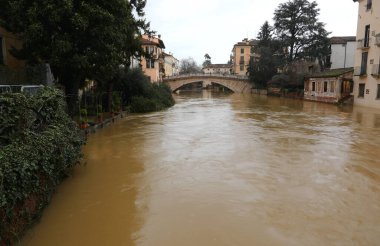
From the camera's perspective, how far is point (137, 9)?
20469mm

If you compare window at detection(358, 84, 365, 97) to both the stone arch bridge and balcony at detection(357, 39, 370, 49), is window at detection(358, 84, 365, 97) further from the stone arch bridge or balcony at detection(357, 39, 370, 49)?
the stone arch bridge

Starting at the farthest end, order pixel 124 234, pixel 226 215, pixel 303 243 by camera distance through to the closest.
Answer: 1. pixel 226 215
2. pixel 124 234
3. pixel 303 243

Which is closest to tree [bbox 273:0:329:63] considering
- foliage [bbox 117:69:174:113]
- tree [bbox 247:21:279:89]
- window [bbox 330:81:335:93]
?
tree [bbox 247:21:279:89]

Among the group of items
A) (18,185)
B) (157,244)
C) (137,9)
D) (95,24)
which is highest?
(137,9)

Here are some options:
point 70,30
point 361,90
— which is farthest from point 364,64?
point 70,30

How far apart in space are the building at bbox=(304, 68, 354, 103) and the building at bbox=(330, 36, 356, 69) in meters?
7.75

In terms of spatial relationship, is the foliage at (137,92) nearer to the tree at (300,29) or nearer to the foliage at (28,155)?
the foliage at (28,155)

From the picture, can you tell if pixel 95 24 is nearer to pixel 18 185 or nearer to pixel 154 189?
pixel 154 189

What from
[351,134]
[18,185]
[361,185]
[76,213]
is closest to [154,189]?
[76,213]

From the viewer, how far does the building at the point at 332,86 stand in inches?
1237

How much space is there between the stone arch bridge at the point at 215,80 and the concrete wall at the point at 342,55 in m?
17.5

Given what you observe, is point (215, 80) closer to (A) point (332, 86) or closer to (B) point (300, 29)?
(B) point (300, 29)

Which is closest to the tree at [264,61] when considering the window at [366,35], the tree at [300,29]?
the tree at [300,29]

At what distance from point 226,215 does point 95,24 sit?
10535mm
